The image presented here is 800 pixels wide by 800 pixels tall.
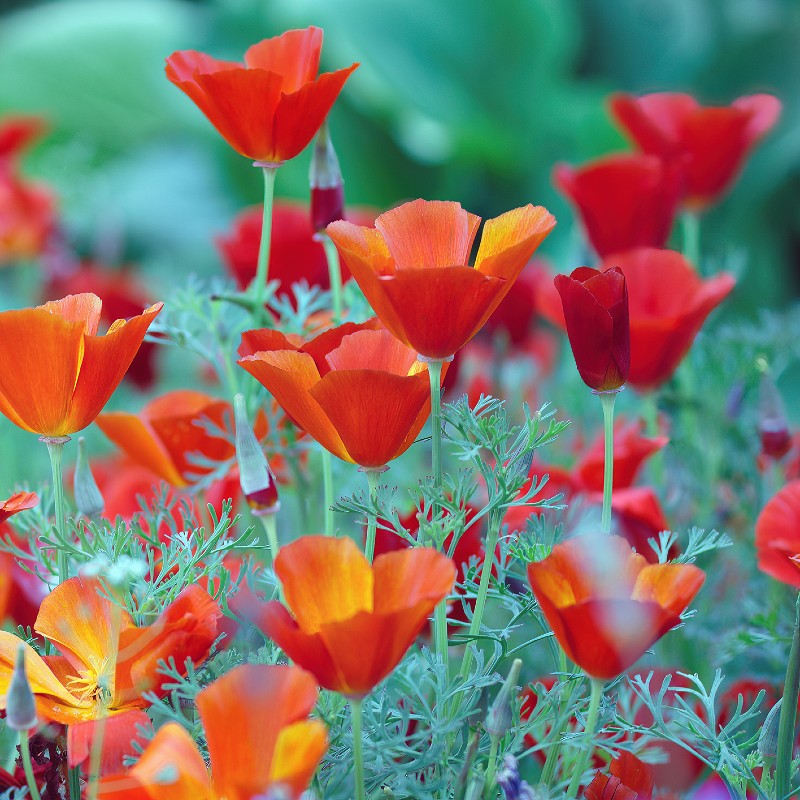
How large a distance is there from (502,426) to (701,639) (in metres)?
0.25

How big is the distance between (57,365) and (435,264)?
0.43 ft

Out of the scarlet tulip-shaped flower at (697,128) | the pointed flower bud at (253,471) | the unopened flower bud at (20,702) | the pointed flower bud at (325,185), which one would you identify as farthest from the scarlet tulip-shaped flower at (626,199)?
the unopened flower bud at (20,702)

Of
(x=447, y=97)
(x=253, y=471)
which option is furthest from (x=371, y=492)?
(x=447, y=97)

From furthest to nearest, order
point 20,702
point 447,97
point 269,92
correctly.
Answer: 1. point 447,97
2. point 269,92
3. point 20,702

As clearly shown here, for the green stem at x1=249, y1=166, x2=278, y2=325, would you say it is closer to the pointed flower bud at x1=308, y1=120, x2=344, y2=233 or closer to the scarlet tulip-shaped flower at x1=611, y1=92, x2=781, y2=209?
the pointed flower bud at x1=308, y1=120, x2=344, y2=233

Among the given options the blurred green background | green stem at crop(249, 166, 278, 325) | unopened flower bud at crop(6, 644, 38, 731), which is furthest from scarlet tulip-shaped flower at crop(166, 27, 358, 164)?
the blurred green background

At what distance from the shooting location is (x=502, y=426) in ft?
1.27

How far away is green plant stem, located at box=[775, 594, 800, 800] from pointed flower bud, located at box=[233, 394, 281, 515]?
180mm

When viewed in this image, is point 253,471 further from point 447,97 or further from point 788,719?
point 447,97

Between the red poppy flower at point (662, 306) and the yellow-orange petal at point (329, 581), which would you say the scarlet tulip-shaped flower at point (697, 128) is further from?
the yellow-orange petal at point (329, 581)

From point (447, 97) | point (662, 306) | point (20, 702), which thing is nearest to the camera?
point (20, 702)

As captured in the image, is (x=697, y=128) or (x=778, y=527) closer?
(x=778, y=527)

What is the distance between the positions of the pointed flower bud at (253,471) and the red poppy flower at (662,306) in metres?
0.20

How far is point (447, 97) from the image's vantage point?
2074 mm
